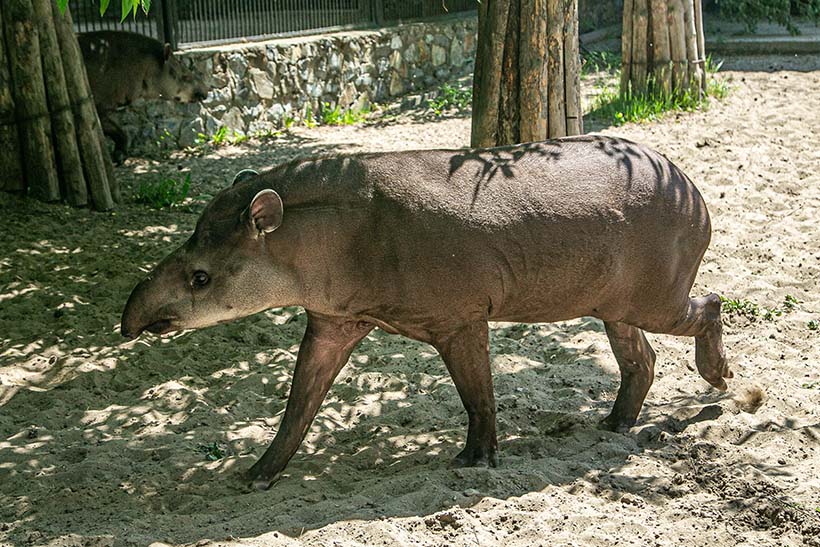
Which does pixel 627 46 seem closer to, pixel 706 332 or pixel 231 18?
pixel 231 18

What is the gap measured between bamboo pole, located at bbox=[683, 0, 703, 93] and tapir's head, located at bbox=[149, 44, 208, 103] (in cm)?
629

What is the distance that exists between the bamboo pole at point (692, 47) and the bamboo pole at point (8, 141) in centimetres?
824

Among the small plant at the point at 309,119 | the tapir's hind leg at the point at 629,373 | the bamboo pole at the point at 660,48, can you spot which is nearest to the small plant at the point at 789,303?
the tapir's hind leg at the point at 629,373

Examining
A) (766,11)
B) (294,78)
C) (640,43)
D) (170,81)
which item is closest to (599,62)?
(766,11)

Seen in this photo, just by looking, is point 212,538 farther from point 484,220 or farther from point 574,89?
point 574,89

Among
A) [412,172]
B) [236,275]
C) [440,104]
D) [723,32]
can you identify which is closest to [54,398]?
[236,275]

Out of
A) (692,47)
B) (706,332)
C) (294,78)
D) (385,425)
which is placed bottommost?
(385,425)

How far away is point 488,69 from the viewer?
8.74 meters

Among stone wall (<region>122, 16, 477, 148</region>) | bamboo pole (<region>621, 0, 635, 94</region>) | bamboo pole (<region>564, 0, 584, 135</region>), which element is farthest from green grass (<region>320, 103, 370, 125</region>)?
bamboo pole (<region>564, 0, 584, 135</region>)

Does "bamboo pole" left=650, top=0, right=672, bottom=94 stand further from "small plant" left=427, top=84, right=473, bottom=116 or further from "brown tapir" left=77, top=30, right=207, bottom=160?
"brown tapir" left=77, top=30, right=207, bottom=160

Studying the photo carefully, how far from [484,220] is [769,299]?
11.6 ft

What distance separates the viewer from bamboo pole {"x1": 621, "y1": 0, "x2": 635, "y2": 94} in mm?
13273

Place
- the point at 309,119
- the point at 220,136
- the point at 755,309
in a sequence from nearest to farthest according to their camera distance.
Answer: the point at 755,309
the point at 220,136
the point at 309,119

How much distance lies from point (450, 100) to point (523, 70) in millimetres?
7425
